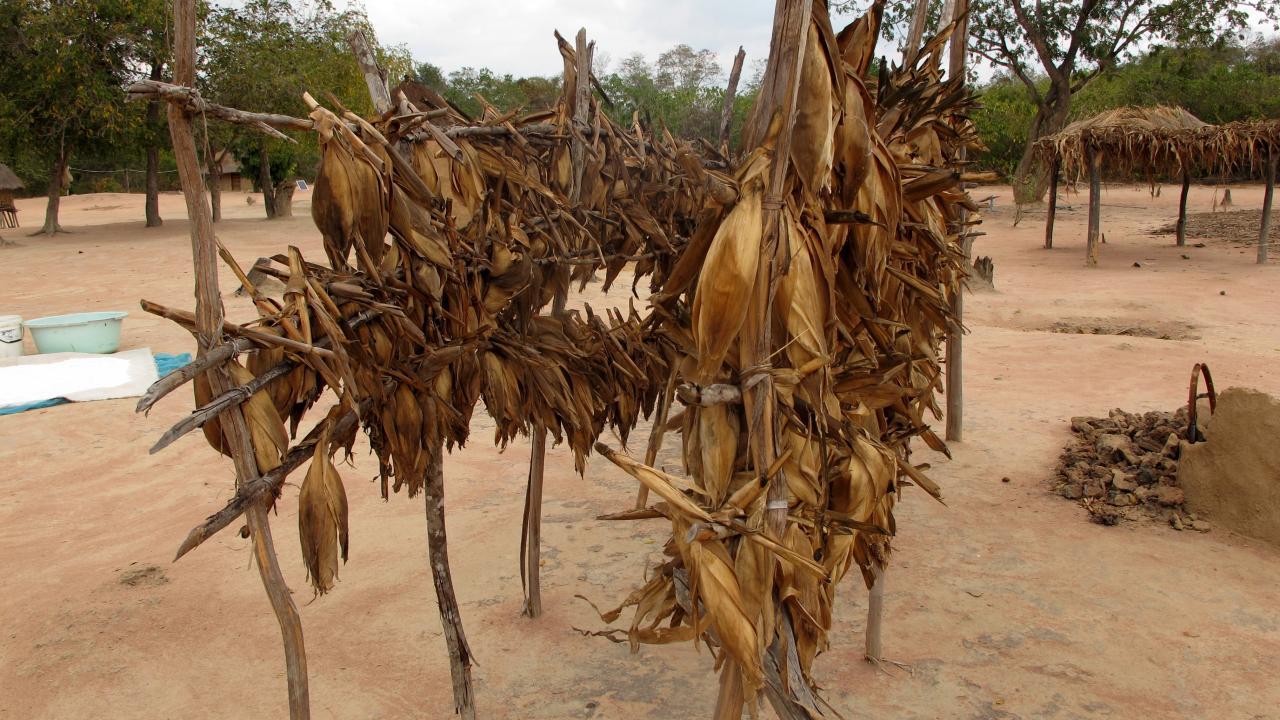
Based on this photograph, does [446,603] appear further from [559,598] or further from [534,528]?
[559,598]

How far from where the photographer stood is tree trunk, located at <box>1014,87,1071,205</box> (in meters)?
22.1

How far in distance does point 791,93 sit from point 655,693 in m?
2.33

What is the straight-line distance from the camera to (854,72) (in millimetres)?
1855

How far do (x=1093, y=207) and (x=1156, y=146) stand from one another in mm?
1289

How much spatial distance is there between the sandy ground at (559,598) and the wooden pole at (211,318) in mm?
1576

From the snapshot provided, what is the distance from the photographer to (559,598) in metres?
3.95

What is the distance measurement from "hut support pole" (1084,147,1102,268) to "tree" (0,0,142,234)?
18.2 metres

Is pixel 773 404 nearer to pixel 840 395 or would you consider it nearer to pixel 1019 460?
pixel 840 395

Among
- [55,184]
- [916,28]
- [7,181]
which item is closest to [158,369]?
[916,28]

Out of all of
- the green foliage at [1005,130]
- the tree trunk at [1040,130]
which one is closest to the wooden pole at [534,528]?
the tree trunk at [1040,130]

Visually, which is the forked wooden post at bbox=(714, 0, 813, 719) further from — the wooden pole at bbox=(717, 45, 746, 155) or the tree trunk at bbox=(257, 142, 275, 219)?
the tree trunk at bbox=(257, 142, 275, 219)

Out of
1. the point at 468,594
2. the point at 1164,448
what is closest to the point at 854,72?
the point at 468,594

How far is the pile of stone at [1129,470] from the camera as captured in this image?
184 inches

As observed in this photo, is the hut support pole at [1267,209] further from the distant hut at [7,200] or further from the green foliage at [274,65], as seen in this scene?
the distant hut at [7,200]
